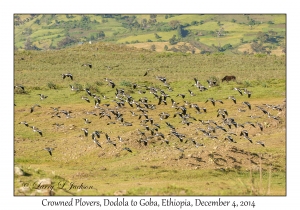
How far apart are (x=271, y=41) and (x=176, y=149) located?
133783mm

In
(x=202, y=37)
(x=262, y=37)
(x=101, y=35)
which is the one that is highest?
(x=101, y=35)

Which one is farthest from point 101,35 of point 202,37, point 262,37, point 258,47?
point 258,47

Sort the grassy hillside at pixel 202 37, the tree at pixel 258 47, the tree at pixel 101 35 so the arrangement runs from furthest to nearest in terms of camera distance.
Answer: the tree at pixel 101 35, the grassy hillside at pixel 202 37, the tree at pixel 258 47

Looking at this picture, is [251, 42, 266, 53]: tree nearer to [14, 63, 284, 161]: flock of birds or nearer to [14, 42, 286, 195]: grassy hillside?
[14, 42, 286, 195]: grassy hillside

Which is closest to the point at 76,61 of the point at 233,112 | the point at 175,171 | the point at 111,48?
the point at 111,48

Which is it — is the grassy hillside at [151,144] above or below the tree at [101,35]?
below

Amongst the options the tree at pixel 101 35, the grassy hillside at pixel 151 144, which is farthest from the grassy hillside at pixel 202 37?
the grassy hillside at pixel 151 144

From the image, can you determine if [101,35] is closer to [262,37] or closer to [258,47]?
[262,37]

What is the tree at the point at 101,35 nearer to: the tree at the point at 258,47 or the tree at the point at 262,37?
the tree at the point at 262,37

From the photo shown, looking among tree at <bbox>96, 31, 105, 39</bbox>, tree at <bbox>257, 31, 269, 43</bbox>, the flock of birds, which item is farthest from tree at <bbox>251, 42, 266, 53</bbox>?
the flock of birds

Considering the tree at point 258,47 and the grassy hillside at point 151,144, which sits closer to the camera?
the grassy hillside at point 151,144

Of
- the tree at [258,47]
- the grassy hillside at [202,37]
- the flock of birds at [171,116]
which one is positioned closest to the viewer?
the flock of birds at [171,116]

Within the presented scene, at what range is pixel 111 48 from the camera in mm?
94375

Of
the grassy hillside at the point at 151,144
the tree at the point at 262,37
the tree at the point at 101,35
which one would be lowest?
the grassy hillside at the point at 151,144
